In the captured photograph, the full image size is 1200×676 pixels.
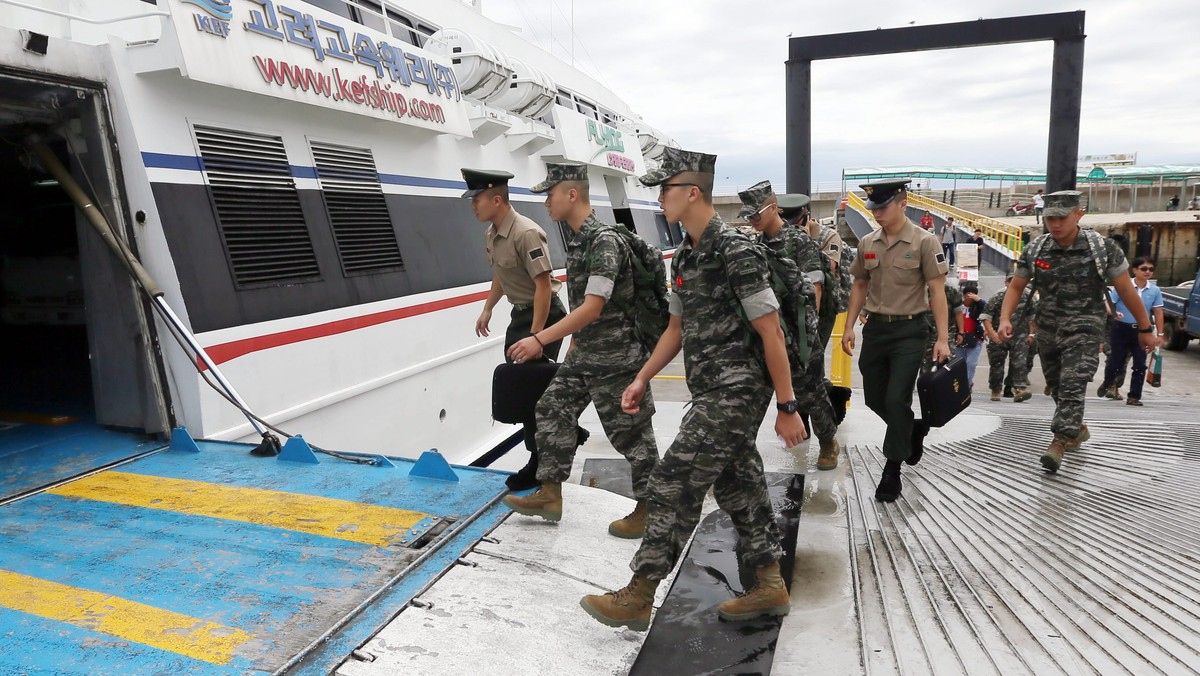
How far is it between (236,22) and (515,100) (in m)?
4.25

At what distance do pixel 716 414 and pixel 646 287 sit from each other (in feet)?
3.12

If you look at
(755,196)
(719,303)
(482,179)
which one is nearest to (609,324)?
(719,303)

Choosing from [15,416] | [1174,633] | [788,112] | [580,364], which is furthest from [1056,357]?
[15,416]

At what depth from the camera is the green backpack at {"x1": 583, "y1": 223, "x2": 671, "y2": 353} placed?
346 cm

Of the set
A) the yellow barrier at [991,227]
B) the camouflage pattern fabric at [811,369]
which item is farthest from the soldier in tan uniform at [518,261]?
the yellow barrier at [991,227]

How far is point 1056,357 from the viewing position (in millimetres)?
4910

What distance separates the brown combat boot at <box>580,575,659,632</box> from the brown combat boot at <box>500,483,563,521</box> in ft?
2.57

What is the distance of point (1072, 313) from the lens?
472cm

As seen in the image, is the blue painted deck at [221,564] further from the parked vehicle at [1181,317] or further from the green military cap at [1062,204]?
the parked vehicle at [1181,317]

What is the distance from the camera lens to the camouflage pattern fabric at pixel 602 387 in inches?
133

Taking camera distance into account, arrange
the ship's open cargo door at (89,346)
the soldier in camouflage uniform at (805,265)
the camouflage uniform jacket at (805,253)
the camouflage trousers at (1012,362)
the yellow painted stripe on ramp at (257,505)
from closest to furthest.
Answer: the yellow painted stripe on ramp at (257,505) < the ship's open cargo door at (89,346) < the soldier in camouflage uniform at (805,265) < the camouflage uniform jacket at (805,253) < the camouflage trousers at (1012,362)

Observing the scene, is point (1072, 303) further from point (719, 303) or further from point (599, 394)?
point (599, 394)

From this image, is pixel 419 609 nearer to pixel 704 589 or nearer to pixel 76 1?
pixel 704 589

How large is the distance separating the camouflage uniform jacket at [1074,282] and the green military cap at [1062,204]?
26 cm
